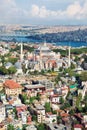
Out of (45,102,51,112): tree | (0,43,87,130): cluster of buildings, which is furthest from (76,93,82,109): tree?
(45,102,51,112): tree

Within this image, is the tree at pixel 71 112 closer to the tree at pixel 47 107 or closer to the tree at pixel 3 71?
the tree at pixel 47 107

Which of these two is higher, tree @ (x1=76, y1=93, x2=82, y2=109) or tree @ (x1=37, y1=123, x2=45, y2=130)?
tree @ (x1=76, y1=93, x2=82, y2=109)

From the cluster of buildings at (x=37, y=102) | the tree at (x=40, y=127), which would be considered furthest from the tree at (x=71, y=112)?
the tree at (x=40, y=127)

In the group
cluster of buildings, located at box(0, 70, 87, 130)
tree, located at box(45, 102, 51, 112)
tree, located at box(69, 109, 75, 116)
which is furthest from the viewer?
tree, located at box(45, 102, 51, 112)

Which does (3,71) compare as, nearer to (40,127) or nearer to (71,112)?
(71,112)

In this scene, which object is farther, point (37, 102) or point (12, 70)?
point (12, 70)

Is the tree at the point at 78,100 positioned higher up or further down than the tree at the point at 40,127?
higher up

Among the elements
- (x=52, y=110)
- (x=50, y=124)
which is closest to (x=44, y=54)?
(x=52, y=110)

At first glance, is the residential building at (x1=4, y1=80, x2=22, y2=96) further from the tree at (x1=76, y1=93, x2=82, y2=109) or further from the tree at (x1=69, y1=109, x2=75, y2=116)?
the tree at (x1=69, y1=109, x2=75, y2=116)

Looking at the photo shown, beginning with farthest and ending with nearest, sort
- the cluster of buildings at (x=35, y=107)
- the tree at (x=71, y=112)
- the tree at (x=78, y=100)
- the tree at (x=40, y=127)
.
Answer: the tree at (x=78, y=100), the tree at (x=71, y=112), the cluster of buildings at (x=35, y=107), the tree at (x=40, y=127)

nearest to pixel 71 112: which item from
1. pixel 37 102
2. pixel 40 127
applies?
pixel 37 102

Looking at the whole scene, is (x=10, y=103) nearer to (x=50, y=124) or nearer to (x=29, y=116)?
(x=29, y=116)
